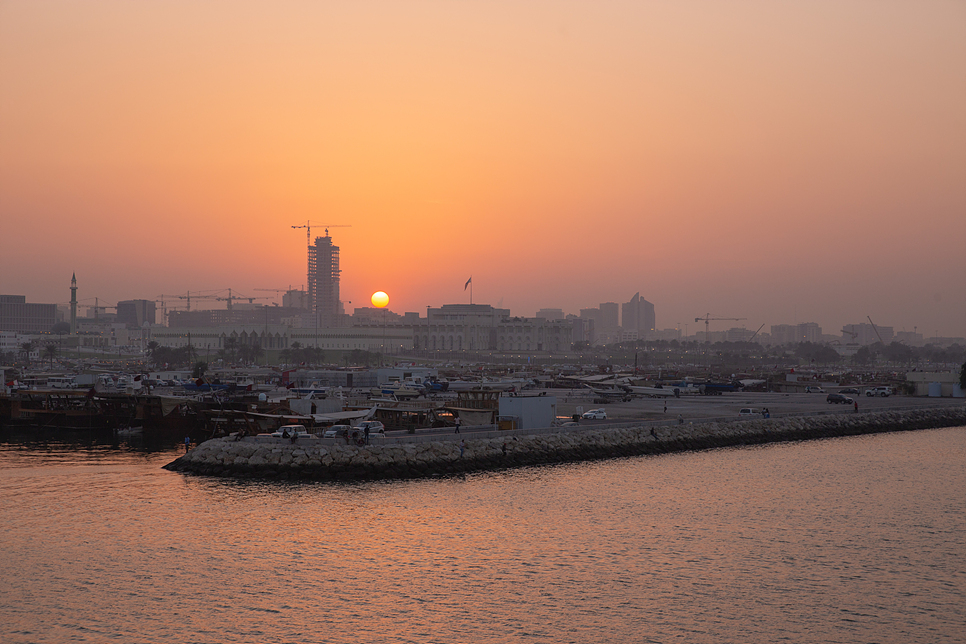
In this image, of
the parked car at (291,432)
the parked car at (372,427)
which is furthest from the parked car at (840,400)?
the parked car at (291,432)

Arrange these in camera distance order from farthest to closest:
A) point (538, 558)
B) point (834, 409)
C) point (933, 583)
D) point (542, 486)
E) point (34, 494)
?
1. point (834, 409)
2. point (542, 486)
3. point (34, 494)
4. point (538, 558)
5. point (933, 583)

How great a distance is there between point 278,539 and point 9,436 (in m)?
42.0

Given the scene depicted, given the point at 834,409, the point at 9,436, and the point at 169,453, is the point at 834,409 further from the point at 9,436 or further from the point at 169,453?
the point at 9,436

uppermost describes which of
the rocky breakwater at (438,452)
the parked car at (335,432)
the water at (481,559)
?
the parked car at (335,432)

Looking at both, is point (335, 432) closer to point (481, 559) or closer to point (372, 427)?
point (372, 427)

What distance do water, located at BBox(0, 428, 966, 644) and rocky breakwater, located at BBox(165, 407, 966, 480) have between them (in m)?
1.97

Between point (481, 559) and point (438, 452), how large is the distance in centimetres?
1855

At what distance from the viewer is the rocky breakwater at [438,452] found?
45969 mm

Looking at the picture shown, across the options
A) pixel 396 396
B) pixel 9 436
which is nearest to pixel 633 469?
pixel 396 396

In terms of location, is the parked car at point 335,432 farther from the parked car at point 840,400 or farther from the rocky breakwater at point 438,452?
the parked car at point 840,400

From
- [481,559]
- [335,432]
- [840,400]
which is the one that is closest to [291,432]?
[335,432]

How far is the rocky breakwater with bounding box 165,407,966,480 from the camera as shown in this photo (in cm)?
4597

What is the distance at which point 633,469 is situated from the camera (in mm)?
50844

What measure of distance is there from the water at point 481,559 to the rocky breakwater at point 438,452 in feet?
6.46
